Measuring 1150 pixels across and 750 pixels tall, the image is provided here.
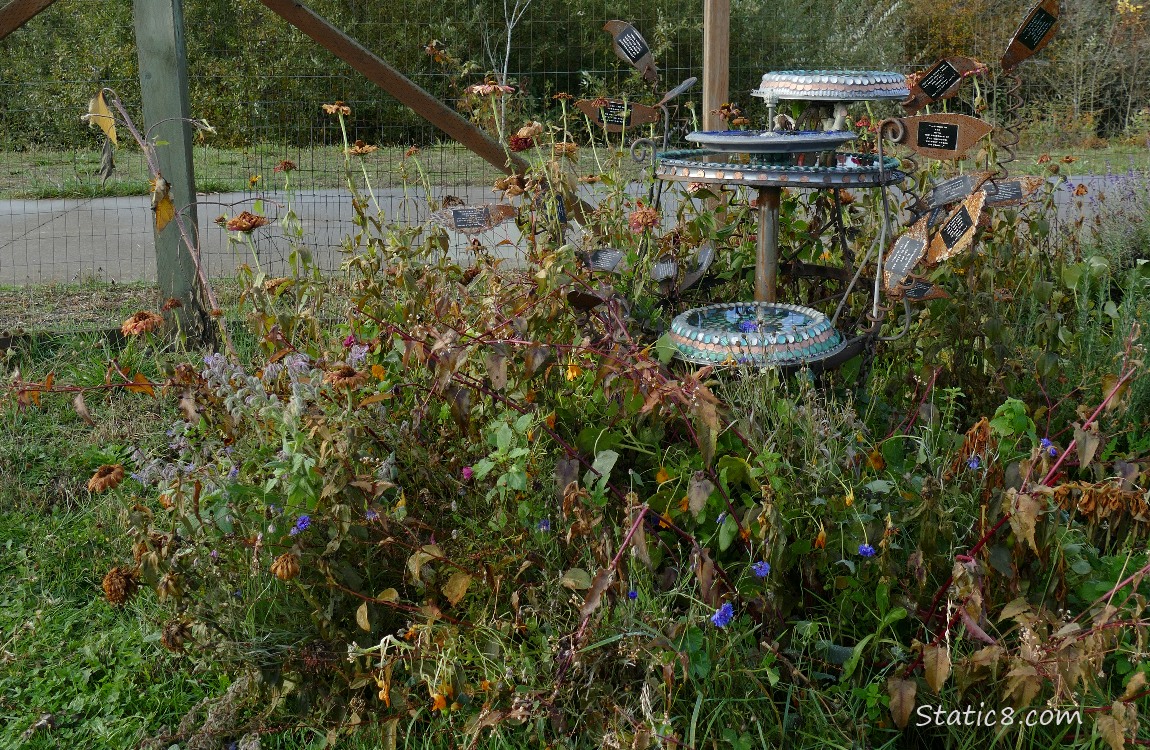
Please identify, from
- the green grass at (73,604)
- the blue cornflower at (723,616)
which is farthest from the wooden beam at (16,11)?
the blue cornflower at (723,616)

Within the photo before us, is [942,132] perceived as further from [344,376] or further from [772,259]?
[344,376]

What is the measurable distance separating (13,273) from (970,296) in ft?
18.0

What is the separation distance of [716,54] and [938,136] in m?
2.52

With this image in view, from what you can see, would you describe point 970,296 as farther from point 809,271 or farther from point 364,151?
point 364,151

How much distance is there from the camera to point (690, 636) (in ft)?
6.86

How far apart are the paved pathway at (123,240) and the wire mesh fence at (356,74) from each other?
297 mm

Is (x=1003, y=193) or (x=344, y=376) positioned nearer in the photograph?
(x=344, y=376)

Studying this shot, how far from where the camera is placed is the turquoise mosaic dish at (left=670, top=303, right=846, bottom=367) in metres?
2.78

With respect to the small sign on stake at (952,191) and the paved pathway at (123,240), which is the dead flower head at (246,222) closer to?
the small sign on stake at (952,191)

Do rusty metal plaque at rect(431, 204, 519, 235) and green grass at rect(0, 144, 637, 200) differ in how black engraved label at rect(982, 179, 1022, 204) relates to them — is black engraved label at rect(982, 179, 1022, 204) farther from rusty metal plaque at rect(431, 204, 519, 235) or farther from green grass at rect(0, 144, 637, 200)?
green grass at rect(0, 144, 637, 200)

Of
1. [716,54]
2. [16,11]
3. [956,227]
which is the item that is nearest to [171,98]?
[16,11]

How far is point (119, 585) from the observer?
216 centimetres

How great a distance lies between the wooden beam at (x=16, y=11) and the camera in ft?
13.7

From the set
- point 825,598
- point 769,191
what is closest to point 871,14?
point 769,191
